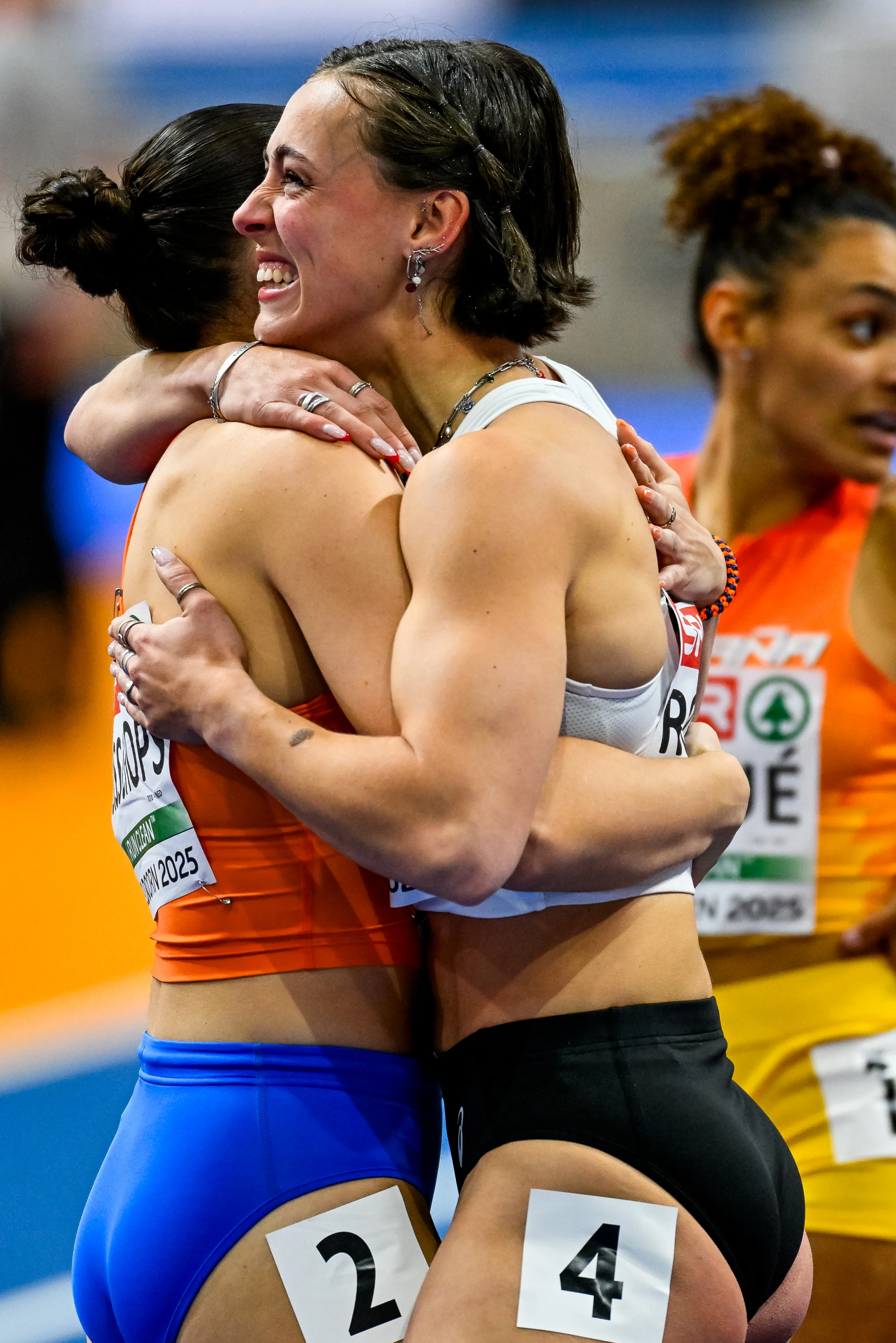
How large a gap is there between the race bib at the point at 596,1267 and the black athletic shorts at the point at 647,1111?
0.06m

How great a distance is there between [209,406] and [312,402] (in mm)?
242

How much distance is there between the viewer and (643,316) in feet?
36.4

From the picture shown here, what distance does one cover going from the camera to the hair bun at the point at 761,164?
11.4 ft

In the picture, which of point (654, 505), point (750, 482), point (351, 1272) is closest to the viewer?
point (351, 1272)

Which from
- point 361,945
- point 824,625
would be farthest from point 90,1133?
point 361,945

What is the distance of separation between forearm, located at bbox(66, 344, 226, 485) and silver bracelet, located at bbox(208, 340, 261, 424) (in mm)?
17

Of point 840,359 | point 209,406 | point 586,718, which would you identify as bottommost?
point 586,718

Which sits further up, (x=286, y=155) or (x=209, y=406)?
(x=286, y=155)

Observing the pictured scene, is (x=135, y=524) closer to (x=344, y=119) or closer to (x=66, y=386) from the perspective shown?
(x=344, y=119)

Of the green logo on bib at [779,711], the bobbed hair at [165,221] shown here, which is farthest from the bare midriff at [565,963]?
the green logo on bib at [779,711]

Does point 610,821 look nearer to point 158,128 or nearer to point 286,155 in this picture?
point 286,155

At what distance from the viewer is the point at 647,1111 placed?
5.44 ft

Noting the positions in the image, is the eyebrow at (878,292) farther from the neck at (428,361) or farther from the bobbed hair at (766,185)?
the neck at (428,361)

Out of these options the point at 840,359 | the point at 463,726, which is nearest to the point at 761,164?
the point at 840,359
